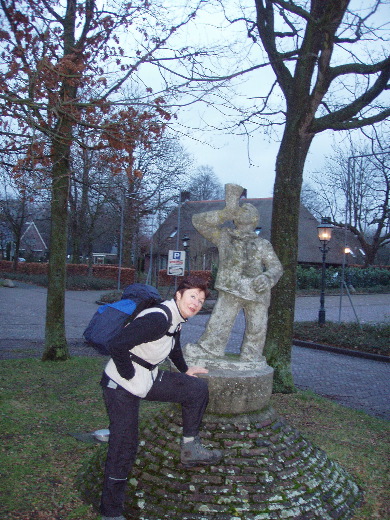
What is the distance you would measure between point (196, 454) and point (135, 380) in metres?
0.94

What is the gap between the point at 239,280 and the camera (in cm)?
535

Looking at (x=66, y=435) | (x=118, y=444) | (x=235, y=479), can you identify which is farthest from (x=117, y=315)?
(x=66, y=435)

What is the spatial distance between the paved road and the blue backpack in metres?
6.09

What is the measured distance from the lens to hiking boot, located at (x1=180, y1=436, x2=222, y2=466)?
13.8 feet

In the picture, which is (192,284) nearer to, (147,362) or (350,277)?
(147,362)

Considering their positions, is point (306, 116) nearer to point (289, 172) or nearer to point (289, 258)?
point (289, 172)

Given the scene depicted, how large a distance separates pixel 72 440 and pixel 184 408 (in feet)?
8.51

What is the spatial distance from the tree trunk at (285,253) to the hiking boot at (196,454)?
531 cm

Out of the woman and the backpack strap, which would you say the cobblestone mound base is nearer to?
the woman

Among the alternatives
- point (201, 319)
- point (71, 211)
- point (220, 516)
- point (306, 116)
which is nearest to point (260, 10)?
point (306, 116)

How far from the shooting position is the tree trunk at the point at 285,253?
9.44 metres

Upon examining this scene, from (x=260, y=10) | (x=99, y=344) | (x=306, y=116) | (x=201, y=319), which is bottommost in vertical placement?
(x=201, y=319)

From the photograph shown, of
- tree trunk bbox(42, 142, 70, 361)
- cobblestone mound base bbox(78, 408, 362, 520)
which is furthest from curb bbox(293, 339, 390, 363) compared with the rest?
cobblestone mound base bbox(78, 408, 362, 520)

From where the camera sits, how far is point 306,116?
31.2ft
